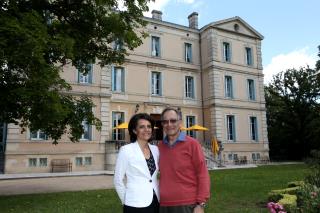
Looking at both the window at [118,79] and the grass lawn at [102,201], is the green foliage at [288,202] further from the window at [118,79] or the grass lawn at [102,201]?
the window at [118,79]

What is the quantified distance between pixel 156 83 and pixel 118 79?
3.07 m

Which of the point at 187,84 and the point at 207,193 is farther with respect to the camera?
the point at 187,84

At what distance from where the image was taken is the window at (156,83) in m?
25.6

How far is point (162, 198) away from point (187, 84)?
78.8 ft

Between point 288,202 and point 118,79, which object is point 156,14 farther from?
point 288,202

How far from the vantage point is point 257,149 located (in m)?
28.2

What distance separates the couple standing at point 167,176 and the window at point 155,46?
22.7m

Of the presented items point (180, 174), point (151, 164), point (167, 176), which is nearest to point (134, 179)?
point (151, 164)

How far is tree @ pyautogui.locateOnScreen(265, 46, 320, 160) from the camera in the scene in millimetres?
33500

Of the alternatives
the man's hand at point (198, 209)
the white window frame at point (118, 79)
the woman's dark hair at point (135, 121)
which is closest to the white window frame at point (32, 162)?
the white window frame at point (118, 79)

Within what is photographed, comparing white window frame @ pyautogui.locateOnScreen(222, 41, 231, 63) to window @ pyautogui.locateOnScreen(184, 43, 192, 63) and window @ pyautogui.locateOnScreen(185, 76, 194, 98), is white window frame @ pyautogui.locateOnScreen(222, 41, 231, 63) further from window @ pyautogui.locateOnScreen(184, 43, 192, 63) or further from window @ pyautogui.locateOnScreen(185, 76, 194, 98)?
window @ pyautogui.locateOnScreen(185, 76, 194, 98)

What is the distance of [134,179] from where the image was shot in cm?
361

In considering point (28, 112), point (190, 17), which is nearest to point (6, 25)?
point (28, 112)

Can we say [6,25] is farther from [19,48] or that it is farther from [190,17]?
[190,17]
